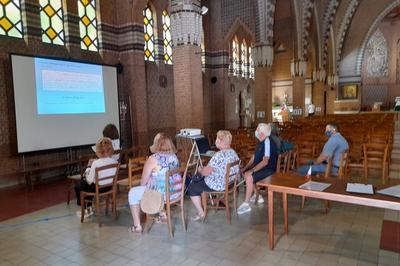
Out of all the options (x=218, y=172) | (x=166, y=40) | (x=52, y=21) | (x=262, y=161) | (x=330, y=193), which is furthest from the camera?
(x=166, y=40)

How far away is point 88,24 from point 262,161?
8.12 metres

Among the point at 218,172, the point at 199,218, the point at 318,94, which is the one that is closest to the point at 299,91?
the point at 318,94

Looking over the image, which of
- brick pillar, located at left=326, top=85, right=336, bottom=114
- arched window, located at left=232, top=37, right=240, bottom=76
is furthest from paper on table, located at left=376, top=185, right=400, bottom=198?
brick pillar, located at left=326, top=85, right=336, bottom=114

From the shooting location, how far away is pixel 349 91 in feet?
97.2

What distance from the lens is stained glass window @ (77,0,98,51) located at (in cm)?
989

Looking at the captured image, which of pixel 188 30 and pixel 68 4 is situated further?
pixel 68 4

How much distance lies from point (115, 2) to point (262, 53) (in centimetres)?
648

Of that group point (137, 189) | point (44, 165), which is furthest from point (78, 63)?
point (137, 189)

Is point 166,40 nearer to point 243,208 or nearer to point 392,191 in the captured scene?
point 243,208

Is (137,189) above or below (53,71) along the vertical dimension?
below

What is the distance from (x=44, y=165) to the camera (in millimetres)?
7684

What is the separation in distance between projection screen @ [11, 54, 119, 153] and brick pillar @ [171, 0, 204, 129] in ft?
8.22

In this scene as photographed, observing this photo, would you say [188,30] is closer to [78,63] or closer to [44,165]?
[78,63]

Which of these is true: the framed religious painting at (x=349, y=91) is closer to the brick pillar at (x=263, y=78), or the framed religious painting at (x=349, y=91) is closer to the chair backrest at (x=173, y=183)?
the brick pillar at (x=263, y=78)
